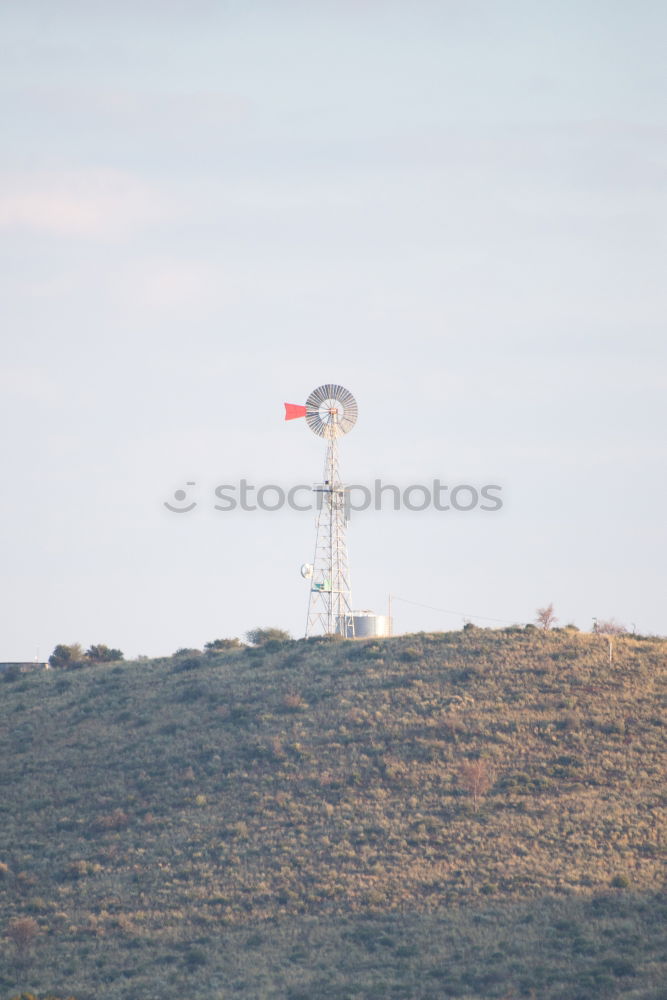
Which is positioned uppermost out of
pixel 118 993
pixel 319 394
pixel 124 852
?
pixel 319 394

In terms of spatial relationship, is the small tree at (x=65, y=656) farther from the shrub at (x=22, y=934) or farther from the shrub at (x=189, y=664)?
the shrub at (x=22, y=934)

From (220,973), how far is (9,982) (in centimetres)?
739

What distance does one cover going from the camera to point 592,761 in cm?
5194

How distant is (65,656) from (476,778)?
40.6 metres

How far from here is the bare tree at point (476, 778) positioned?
161 feet

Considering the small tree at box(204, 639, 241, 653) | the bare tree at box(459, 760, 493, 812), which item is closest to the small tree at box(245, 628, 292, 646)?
the small tree at box(204, 639, 241, 653)

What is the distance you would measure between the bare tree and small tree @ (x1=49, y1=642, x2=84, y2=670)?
3723 centimetres

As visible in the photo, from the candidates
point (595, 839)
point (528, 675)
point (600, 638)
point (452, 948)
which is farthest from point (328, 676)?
point (452, 948)

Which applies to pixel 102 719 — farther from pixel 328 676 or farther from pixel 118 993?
pixel 118 993

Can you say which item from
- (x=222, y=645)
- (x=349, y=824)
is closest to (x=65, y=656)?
(x=222, y=645)

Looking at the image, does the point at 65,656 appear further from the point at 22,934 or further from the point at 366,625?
the point at 22,934

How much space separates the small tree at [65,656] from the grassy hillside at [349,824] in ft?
33.7

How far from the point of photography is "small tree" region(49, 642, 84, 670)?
3162 inches

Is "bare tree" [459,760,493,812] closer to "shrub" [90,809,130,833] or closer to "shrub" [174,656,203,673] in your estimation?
"shrub" [90,809,130,833]
